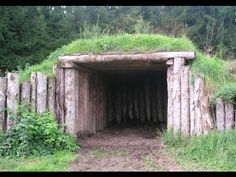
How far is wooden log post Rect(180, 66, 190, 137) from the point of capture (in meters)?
8.66

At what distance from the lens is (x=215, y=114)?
8.49 metres

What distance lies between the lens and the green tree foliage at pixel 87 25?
19.2 metres

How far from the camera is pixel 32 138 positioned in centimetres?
818

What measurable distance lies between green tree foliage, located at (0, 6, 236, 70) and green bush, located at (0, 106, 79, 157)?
7.37 m

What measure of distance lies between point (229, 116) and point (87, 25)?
11.2m

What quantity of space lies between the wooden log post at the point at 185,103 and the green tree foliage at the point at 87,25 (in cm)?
685

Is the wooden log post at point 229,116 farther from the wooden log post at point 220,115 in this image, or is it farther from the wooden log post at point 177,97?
the wooden log post at point 177,97

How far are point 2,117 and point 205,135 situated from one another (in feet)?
13.8

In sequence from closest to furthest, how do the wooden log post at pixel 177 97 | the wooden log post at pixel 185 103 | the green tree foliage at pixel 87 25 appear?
1. the wooden log post at pixel 185 103
2. the wooden log post at pixel 177 97
3. the green tree foliage at pixel 87 25

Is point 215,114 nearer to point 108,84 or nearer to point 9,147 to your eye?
point 9,147

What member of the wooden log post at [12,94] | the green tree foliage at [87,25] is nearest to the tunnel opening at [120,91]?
the wooden log post at [12,94]

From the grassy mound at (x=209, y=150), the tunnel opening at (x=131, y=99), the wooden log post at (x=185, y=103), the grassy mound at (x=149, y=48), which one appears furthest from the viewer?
the tunnel opening at (x=131, y=99)

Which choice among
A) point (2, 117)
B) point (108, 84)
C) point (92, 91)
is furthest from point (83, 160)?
point (108, 84)

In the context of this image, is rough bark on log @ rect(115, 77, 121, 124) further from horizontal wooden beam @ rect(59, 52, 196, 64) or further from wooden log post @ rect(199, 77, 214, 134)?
wooden log post @ rect(199, 77, 214, 134)
